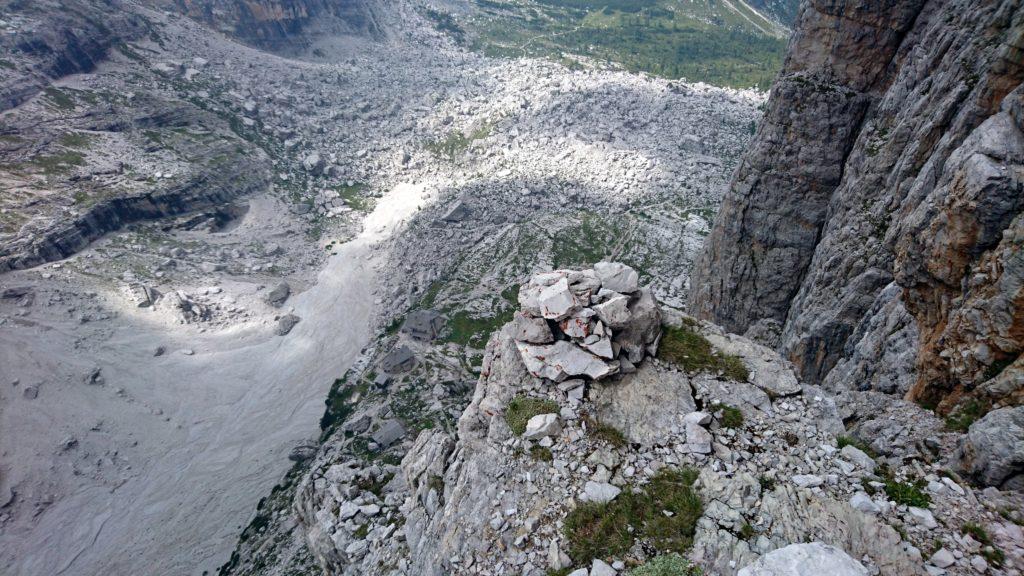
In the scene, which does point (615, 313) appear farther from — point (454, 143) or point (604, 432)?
point (454, 143)

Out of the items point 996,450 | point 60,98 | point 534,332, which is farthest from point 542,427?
point 60,98

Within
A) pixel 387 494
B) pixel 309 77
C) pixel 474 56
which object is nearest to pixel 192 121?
pixel 309 77

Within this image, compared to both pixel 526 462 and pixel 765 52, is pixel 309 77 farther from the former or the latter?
pixel 765 52

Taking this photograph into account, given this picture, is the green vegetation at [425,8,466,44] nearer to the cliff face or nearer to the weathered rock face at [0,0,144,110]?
the weathered rock face at [0,0,144,110]

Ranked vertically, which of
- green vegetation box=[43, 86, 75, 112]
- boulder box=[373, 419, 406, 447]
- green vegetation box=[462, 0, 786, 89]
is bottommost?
boulder box=[373, 419, 406, 447]

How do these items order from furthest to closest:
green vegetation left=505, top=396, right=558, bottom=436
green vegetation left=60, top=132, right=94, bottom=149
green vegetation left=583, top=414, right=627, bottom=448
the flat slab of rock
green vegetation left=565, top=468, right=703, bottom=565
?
green vegetation left=60, top=132, right=94, bottom=149
green vegetation left=505, top=396, right=558, bottom=436
the flat slab of rock
green vegetation left=583, top=414, right=627, bottom=448
green vegetation left=565, top=468, right=703, bottom=565

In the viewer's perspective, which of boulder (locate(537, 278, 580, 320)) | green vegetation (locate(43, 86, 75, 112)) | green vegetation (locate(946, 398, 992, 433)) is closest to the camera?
green vegetation (locate(946, 398, 992, 433))

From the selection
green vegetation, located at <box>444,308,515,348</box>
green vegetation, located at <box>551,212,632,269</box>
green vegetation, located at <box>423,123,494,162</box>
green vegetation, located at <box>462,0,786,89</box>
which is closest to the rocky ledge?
green vegetation, located at <box>444,308,515,348</box>

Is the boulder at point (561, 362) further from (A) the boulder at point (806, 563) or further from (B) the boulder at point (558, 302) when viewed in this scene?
Result: (A) the boulder at point (806, 563)
